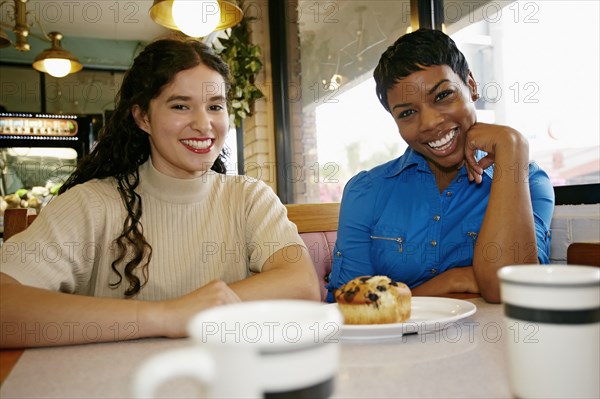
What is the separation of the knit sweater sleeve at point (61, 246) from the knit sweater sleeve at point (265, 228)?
0.40 metres

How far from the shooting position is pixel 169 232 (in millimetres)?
1410

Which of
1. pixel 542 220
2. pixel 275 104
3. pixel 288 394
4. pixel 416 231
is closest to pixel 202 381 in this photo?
pixel 288 394

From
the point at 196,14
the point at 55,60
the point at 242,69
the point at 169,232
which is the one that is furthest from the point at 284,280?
the point at 55,60

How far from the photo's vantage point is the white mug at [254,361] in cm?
33

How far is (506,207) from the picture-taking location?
133 centimetres

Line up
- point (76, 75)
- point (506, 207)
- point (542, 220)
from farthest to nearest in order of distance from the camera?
point (76, 75), point (542, 220), point (506, 207)

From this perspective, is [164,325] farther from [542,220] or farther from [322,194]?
[322,194]

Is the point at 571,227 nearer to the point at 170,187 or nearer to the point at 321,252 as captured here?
the point at 321,252

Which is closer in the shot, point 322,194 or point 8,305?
point 8,305

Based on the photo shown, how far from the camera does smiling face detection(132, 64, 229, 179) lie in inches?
57.3

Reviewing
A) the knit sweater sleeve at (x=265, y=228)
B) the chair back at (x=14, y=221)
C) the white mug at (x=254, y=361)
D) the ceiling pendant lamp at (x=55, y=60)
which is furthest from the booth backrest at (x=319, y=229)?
the ceiling pendant lamp at (x=55, y=60)

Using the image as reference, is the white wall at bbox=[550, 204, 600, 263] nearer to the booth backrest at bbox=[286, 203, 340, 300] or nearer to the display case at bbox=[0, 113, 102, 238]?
the booth backrest at bbox=[286, 203, 340, 300]

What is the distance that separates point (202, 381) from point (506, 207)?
1.17 metres

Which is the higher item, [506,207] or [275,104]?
[275,104]
